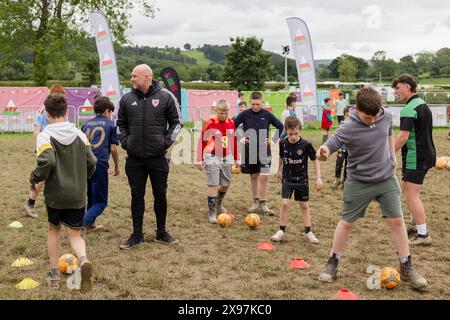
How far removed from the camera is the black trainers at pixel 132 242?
654cm

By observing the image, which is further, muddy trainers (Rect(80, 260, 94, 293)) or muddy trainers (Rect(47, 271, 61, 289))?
muddy trainers (Rect(47, 271, 61, 289))

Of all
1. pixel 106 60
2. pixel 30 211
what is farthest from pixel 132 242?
pixel 106 60

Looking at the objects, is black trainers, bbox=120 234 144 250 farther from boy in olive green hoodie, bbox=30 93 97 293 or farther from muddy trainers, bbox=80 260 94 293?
muddy trainers, bbox=80 260 94 293

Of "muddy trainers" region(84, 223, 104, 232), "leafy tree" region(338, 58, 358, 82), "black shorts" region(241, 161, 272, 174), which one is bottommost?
"muddy trainers" region(84, 223, 104, 232)

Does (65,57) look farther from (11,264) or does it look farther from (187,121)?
(11,264)

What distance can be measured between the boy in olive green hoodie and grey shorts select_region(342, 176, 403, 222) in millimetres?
2578

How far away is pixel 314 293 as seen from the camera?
4980mm

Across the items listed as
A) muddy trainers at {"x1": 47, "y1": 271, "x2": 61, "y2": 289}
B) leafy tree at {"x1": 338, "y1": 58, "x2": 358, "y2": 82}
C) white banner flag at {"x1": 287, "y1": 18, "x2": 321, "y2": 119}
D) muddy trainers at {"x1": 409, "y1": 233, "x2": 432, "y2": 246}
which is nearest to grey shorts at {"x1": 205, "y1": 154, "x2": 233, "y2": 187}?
muddy trainers at {"x1": 409, "y1": 233, "x2": 432, "y2": 246}

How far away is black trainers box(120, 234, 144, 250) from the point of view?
6543mm

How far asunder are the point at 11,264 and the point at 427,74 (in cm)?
8911

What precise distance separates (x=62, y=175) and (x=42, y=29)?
3169 centimetres

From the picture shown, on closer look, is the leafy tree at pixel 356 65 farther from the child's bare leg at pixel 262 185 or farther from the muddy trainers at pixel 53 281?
the muddy trainers at pixel 53 281

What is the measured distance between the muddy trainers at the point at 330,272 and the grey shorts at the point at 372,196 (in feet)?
1.48
